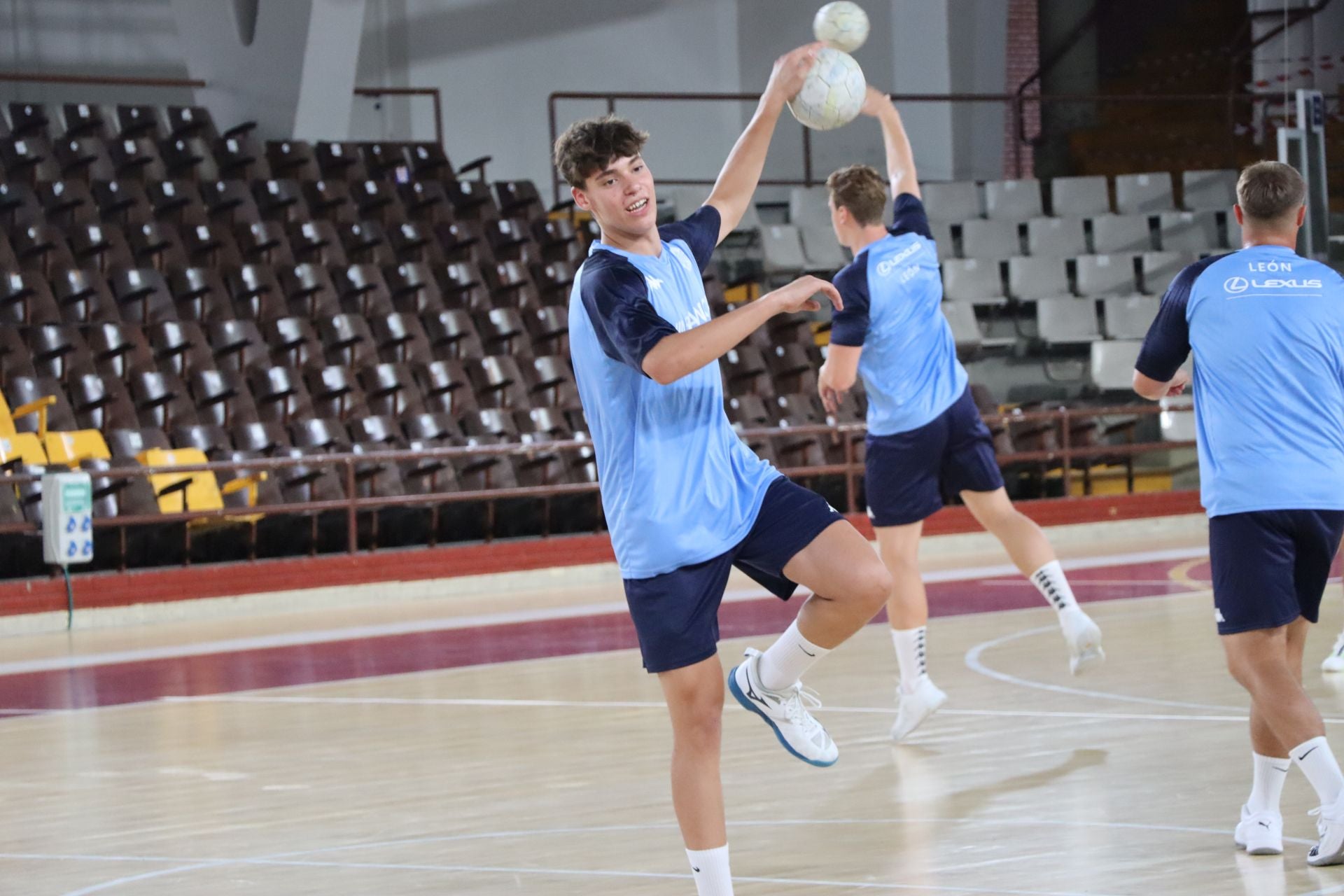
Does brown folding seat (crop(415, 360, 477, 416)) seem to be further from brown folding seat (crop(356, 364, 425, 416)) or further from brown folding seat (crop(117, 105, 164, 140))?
brown folding seat (crop(117, 105, 164, 140))

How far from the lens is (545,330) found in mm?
16953

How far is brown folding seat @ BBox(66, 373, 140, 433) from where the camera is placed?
1377cm

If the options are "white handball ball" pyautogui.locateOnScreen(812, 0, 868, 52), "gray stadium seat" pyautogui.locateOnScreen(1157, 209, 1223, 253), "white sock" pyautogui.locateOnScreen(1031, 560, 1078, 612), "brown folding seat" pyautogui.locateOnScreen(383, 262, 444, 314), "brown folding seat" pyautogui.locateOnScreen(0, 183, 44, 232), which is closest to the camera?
"white handball ball" pyautogui.locateOnScreen(812, 0, 868, 52)

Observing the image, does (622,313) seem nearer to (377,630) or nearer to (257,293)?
(377,630)

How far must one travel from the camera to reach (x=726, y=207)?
456 centimetres

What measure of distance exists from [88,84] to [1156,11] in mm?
12691

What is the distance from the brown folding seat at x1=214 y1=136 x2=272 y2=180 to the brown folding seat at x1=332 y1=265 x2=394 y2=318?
1606mm

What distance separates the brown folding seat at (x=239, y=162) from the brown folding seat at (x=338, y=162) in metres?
0.63

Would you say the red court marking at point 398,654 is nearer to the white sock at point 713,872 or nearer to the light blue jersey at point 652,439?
the light blue jersey at point 652,439

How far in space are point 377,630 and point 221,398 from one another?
3706 mm

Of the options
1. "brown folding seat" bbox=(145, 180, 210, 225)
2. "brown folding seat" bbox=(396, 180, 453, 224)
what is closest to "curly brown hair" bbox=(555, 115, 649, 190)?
"brown folding seat" bbox=(145, 180, 210, 225)

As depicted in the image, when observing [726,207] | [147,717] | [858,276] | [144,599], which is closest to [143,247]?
[144,599]

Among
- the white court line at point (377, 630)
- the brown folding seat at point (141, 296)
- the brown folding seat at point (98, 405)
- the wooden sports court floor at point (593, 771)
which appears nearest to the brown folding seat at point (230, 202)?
the brown folding seat at point (141, 296)

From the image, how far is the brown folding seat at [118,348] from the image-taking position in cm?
1419
